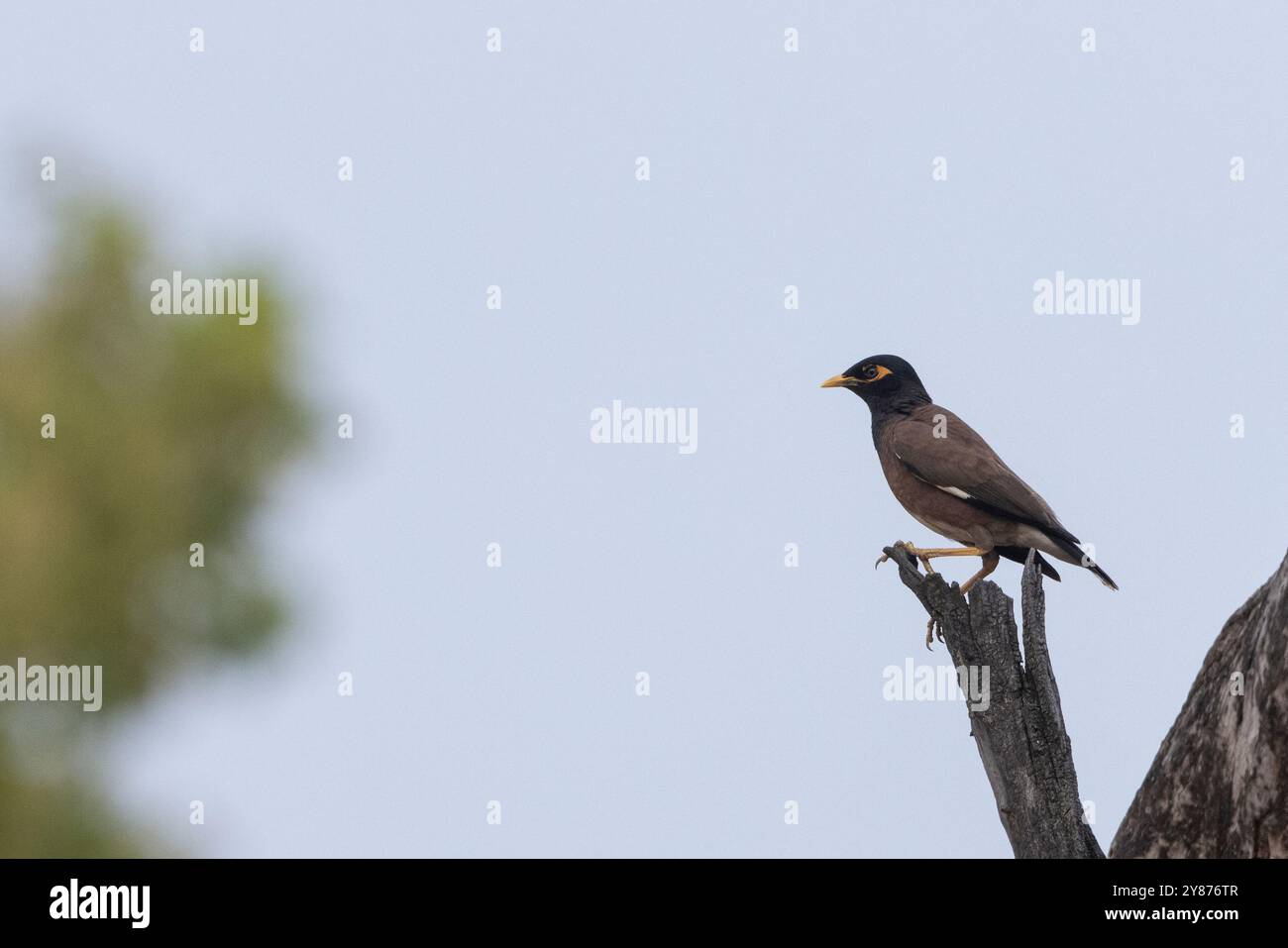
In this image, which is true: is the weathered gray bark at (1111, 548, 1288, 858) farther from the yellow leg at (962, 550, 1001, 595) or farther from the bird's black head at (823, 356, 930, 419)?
the bird's black head at (823, 356, 930, 419)

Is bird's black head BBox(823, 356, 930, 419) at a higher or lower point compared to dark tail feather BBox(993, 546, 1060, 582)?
higher

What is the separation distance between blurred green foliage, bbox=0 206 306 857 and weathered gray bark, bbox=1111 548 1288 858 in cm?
1433

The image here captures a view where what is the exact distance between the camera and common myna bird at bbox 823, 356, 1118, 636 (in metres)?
9.00

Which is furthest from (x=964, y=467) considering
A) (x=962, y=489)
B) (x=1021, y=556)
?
(x=1021, y=556)

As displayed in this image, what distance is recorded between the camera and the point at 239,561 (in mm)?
21297

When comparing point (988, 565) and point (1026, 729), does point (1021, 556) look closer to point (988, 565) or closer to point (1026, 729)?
point (988, 565)

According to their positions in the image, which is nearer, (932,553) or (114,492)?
(932,553)

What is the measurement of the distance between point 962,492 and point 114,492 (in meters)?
14.1

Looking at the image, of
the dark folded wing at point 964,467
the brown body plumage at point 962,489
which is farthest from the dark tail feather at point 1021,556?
the dark folded wing at point 964,467

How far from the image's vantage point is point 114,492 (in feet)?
64.5

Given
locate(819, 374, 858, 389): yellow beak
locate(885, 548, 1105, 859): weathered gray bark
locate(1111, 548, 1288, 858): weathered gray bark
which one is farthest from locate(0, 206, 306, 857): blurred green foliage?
locate(1111, 548, 1288, 858): weathered gray bark

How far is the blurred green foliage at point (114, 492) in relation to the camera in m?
17.9
